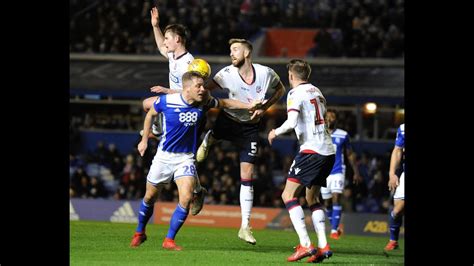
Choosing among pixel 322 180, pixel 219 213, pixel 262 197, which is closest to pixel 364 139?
pixel 262 197

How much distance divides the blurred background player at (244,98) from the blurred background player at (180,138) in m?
1.21

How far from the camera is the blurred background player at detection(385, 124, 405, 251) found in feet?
45.7

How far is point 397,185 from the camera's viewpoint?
46.5 ft

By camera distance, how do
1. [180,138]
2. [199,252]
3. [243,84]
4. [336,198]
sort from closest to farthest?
[180,138]
[199,252]
[243,84]
[336,198]

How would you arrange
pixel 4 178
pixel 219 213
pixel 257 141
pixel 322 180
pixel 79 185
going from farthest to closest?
pixel 79 185 < pixel 219 213 < pixel 257 141 < pixel 322 180 < pixel 4 178

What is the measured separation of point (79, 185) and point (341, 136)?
35.6 feet

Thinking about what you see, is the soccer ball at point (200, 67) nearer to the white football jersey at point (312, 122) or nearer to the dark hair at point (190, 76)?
the dark hair at point (190, 76)

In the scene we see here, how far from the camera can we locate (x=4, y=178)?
739 centimetres

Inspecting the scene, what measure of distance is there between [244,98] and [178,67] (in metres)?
1.03

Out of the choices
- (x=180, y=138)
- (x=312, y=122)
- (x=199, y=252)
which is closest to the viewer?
(x=312, y=122)

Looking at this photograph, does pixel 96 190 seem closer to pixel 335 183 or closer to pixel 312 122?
pixel 335 183

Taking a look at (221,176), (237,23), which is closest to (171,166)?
(221,176)

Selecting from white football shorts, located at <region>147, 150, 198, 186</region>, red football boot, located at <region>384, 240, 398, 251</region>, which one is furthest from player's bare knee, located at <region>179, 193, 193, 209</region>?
red football boot, located at <region>384, 240, 398, 251</region>
